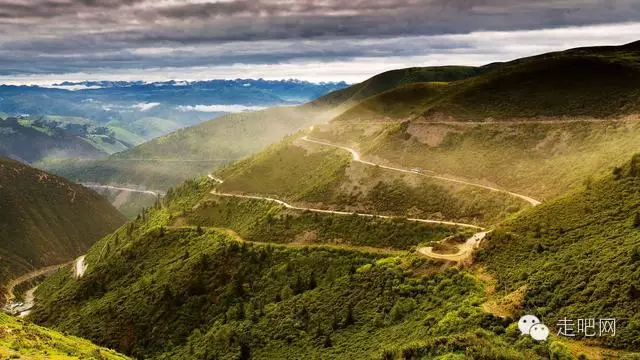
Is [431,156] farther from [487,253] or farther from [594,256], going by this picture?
[594,256]

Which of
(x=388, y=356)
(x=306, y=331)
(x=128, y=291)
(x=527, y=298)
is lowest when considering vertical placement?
(x=128, y=291)

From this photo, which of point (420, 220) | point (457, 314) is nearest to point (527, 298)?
point (457, 314)

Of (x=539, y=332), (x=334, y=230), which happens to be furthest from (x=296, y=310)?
(x=539, y=332)

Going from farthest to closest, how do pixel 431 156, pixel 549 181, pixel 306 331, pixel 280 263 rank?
1. pixel 431 156
2. pixel 280 263
3. pixel 549 181
4. pixel 306 331

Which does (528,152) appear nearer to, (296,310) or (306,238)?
(306,238)

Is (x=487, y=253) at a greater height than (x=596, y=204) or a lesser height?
lesser

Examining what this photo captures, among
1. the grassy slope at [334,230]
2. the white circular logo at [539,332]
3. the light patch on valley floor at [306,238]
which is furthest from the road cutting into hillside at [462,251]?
the light patch on valley floor at [306,238]

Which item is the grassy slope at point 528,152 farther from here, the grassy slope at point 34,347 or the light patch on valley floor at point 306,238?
the grassy slope at point 34,347
